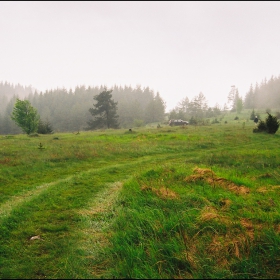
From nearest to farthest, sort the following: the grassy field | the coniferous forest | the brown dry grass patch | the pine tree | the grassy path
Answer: the grassy field → the grassy path → the brown dry grass patch → the pine tree → the coniferous forest

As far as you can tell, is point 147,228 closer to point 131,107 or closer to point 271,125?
point 271,125

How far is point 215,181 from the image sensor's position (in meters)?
7.66

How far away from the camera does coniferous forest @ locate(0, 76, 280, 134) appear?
9981 centimetres

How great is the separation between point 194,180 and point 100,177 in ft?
15.8

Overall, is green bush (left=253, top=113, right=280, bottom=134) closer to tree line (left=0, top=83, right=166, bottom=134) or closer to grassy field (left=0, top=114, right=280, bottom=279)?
grassy field (left=0, top=114, right=280, bottom=279)

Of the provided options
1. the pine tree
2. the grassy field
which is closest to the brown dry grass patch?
the grassy field

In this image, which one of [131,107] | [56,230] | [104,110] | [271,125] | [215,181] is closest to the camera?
[56,230]

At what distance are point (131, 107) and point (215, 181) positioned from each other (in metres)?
103

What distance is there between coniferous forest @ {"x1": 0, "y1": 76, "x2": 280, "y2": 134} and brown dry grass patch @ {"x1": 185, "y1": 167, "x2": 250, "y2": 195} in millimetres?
74741

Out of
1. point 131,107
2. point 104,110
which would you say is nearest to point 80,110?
point 131,107

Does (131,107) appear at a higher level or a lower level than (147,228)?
higher

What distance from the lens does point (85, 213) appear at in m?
5.93

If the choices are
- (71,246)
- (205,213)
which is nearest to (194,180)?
(205,213)

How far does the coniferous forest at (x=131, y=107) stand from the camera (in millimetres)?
99812
